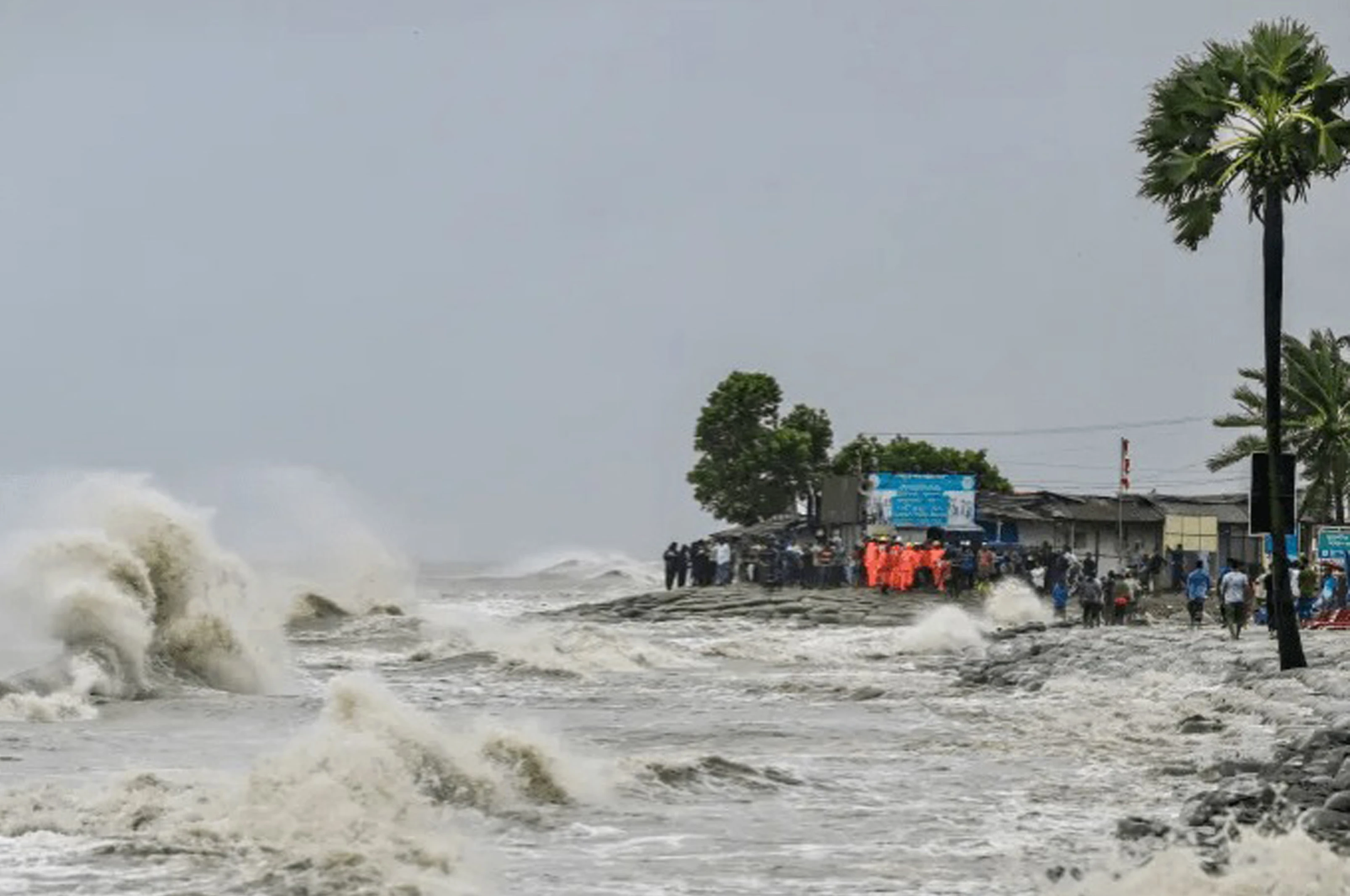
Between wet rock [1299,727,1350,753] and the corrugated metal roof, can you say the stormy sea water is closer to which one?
wet rock [1299,727,1350,753]

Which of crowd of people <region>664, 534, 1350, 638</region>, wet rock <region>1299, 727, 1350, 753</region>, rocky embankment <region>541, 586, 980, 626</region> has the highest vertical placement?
crowd of people <region>664, 534, 1350, 638</region>

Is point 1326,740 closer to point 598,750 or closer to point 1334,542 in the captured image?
point 598,750

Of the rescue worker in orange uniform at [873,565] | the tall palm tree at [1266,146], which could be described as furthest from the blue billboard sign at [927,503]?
the tall palm tree at [1266,146]

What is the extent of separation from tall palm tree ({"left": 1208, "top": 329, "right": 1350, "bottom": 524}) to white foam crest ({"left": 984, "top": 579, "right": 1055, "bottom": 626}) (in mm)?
8062

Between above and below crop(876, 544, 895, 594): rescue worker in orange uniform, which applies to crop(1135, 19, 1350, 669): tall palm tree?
above

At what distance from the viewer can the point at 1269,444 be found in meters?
25.9

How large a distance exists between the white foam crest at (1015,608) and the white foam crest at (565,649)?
8.05 meters

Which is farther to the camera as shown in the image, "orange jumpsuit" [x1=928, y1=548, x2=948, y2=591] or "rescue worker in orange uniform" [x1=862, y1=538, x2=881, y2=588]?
"rescue worker in orange uniform" [x1=862, y1=538, x2=881, y2=588]

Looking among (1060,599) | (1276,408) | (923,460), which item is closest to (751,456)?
(923,460)

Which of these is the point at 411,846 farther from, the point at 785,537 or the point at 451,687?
the point at 785,537

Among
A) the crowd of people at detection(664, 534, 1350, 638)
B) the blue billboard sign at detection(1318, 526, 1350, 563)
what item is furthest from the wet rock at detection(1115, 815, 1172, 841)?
the blue billboard sign at detection(1318, 526, 1350, 563)

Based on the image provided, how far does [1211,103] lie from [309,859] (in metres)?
16.4

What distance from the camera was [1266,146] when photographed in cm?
2523

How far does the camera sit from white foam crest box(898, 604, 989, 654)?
137 feet
